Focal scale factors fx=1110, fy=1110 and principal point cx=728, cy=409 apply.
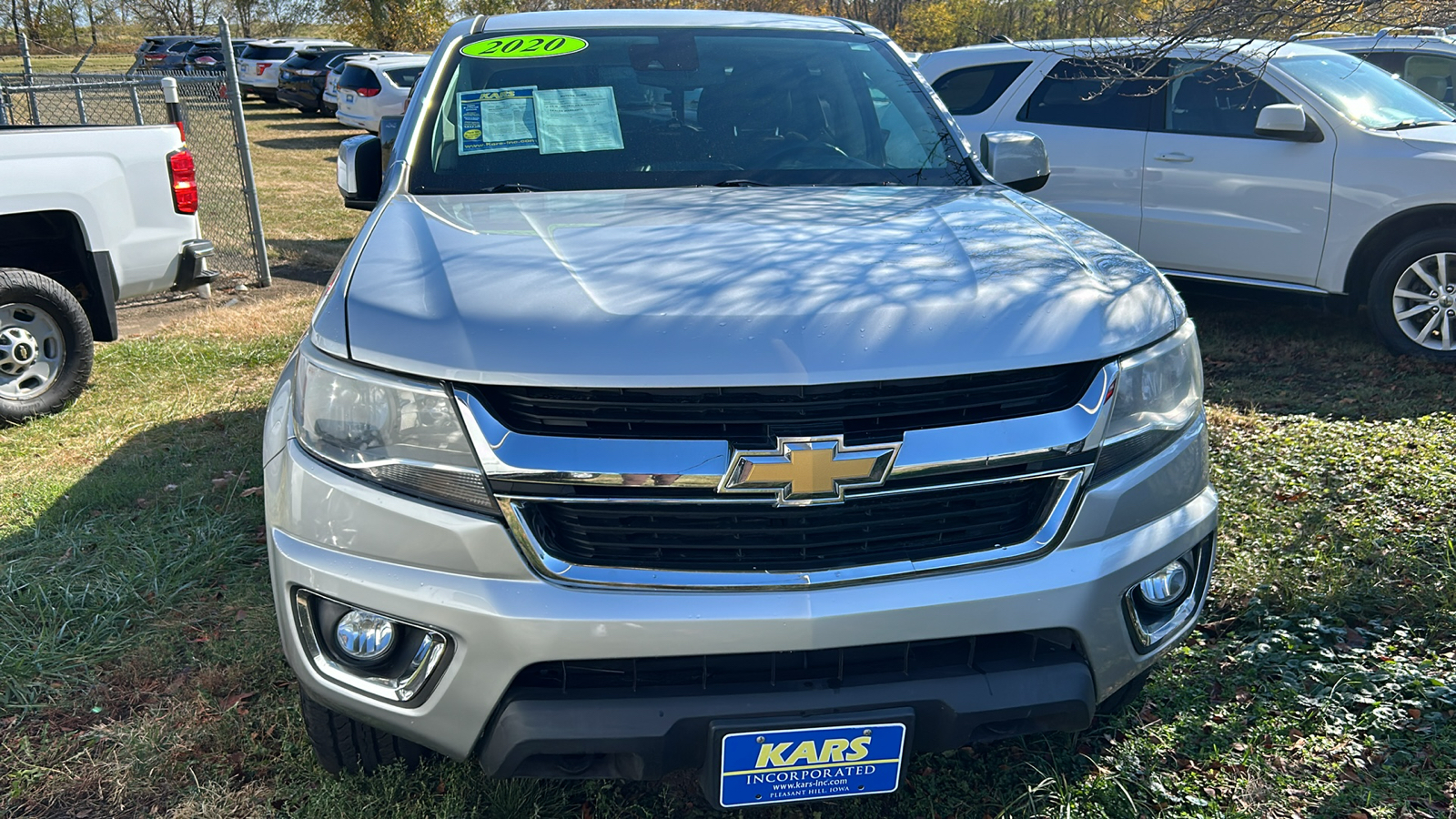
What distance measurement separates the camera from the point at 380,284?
2258mm

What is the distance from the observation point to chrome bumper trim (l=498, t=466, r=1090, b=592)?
1.97 meters

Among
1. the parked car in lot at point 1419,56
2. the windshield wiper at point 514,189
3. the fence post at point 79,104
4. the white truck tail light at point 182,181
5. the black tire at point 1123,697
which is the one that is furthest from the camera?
the fence post at point 79,104

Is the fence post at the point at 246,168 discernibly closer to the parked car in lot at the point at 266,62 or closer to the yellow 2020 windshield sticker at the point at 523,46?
the yellow 2020 windshield sticker at the point at 523,46

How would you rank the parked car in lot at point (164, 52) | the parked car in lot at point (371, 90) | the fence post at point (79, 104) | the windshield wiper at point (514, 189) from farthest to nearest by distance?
1. the parked car in lot at point (164, 52)
2. the parked car in lot at point (371, 90)
3. the fence post at point (79, 104)
4. the windshield wiper at point (514, 189)

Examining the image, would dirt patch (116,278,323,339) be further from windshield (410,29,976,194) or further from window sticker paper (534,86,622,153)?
window sticker paper (534,86,622,153)

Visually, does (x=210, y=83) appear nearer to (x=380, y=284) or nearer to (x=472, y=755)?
(x=380, y=284)

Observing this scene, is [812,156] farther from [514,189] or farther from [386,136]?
[386,136]

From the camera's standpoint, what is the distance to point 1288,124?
600cm

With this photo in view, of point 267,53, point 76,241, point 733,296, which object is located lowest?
point 76,241

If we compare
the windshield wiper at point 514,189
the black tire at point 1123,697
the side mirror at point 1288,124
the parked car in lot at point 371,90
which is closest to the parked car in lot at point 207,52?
the parked car in lot at point 371,90

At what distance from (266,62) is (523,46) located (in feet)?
89.7

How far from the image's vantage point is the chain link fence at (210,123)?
27.0 ft

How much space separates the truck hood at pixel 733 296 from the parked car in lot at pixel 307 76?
24190 millimetres

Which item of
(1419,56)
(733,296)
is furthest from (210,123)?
(1419,56)
